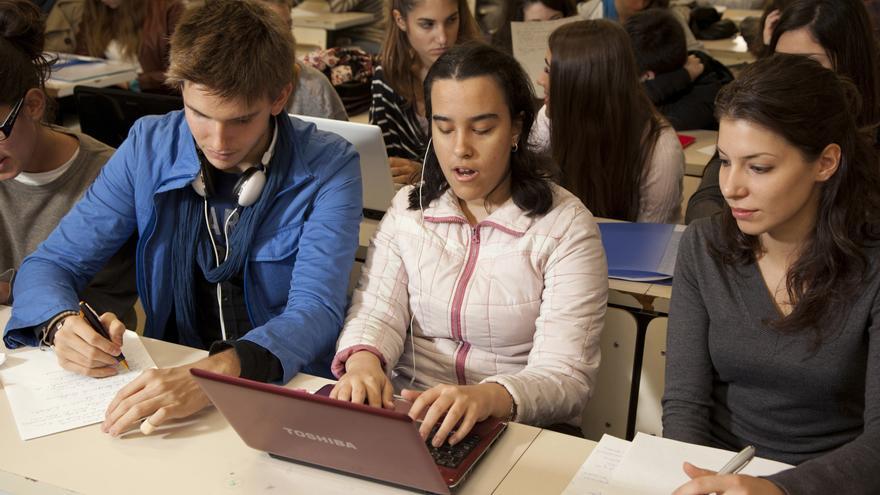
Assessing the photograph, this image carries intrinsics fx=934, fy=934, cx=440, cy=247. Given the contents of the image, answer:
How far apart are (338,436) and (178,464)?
265 mm

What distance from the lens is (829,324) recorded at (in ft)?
4.57

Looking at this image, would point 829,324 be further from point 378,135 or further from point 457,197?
point 378,135

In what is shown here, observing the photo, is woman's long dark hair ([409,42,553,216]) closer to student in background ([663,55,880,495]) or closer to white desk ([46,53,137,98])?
student in background ([663,55,880,495])

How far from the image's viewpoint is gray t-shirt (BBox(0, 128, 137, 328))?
1.94 meters

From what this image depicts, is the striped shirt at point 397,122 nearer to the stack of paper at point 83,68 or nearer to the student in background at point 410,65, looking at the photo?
the student in background at point 410,65

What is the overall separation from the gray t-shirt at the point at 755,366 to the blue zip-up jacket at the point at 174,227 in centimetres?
60

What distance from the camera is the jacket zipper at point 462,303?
1640 millimetres

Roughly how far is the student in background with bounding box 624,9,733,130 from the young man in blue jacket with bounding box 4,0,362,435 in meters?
1.82

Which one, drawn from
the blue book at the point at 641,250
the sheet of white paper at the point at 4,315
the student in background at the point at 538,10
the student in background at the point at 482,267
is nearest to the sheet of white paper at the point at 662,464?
the student in background at the point at 482,267

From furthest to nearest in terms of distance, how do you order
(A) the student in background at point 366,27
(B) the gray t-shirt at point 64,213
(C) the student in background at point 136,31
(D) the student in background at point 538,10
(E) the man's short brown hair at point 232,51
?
(A) the student in background at point 366,27
(C) the student in background at point 136,31
(D) the student in background at point 538,10
(B) the gray t-shirt at point 64,213
(E) the man's short brown hair at point 232,51

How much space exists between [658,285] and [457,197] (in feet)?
1.50

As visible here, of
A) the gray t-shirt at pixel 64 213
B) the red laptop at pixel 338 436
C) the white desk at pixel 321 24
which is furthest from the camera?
the white desk at pixel 321 24

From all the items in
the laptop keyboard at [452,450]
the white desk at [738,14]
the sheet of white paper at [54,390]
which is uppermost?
the white desk at [738,14]

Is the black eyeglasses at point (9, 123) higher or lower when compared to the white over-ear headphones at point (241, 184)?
higher
